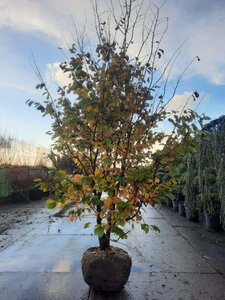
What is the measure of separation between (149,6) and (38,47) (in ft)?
4.96

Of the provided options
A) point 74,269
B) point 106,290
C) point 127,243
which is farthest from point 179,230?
point 106,290

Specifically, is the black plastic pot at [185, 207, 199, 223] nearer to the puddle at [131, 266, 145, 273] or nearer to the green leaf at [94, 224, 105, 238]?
the puddle at [131, 266, 145, 273]

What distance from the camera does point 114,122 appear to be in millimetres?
3084

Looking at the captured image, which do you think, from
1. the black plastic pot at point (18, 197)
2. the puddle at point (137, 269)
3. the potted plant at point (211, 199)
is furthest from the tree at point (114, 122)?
the black plastic pot at point (18, 197)

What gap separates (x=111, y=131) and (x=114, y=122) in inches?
4.5

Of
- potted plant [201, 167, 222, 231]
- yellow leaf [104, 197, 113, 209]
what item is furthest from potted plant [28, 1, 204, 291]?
potted plant [201, 167, 222, 231]

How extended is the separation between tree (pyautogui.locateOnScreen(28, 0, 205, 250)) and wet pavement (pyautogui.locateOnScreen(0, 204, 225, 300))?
64 centimetres

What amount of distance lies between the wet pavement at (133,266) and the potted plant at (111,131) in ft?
1.31

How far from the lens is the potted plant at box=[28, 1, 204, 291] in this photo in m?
2.96

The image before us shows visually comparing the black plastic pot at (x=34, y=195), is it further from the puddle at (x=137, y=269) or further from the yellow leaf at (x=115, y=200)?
the yellow leaf at (x=115, y=200)

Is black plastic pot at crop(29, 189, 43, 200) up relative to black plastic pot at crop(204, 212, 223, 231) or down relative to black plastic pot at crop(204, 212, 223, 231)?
up

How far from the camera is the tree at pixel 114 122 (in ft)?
9.65

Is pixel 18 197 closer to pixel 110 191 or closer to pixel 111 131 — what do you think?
pixel 111 131

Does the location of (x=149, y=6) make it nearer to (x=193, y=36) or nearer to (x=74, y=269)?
(x=193, y=36)
